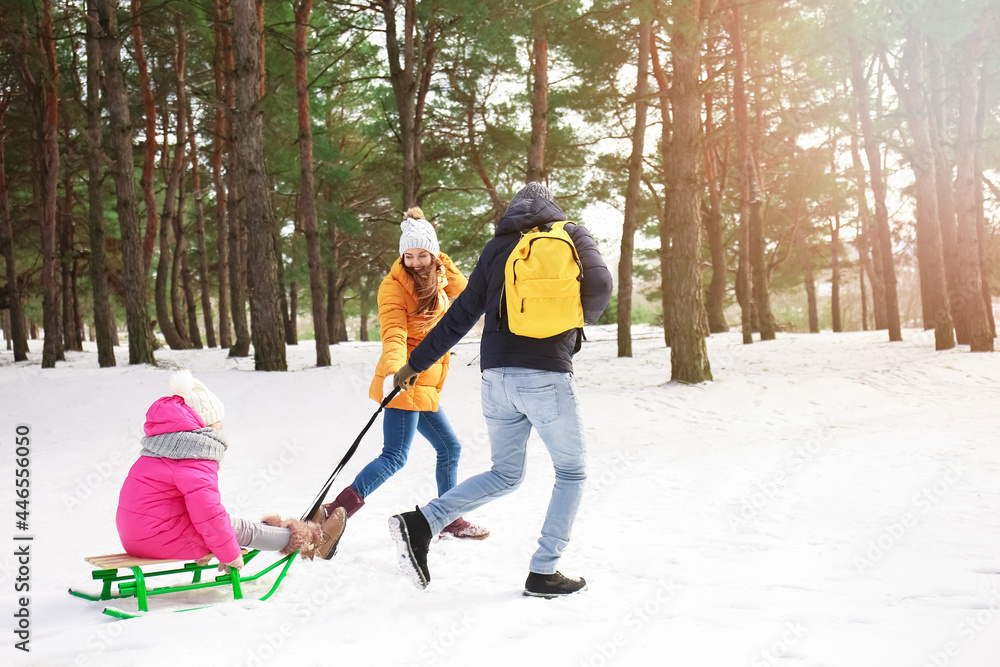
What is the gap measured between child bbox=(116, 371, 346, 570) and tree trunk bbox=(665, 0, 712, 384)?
8232 mm

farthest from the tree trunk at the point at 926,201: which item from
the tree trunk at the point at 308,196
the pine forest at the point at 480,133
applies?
the tree trunk at the point at 308,196

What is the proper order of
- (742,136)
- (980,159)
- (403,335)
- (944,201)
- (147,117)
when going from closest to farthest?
(403,335), (944,201), (147,117), (742,136), (980,159)

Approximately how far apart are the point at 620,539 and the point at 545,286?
1.93 m

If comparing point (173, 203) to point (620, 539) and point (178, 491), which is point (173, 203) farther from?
point (620, 539)

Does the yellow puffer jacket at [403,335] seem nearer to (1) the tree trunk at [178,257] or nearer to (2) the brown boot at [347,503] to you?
(2) the brown boot at [347,503]

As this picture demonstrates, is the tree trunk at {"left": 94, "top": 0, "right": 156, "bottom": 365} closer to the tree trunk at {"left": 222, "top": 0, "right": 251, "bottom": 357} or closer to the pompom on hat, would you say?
the tree trunk at {"left": 222, "top": 0, "right": 251, "bottom": 357}

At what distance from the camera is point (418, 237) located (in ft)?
12.6

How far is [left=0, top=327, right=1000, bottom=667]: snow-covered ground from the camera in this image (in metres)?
2.60

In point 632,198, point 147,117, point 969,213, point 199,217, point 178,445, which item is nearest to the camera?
point 178,445

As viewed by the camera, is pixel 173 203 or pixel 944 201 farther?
pixel 173 203

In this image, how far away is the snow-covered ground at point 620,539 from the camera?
2600mm

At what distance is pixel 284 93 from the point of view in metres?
16.1

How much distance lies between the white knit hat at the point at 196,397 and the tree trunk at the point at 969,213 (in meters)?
13.2

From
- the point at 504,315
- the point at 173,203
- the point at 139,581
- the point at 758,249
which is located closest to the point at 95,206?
the point at 173,203
